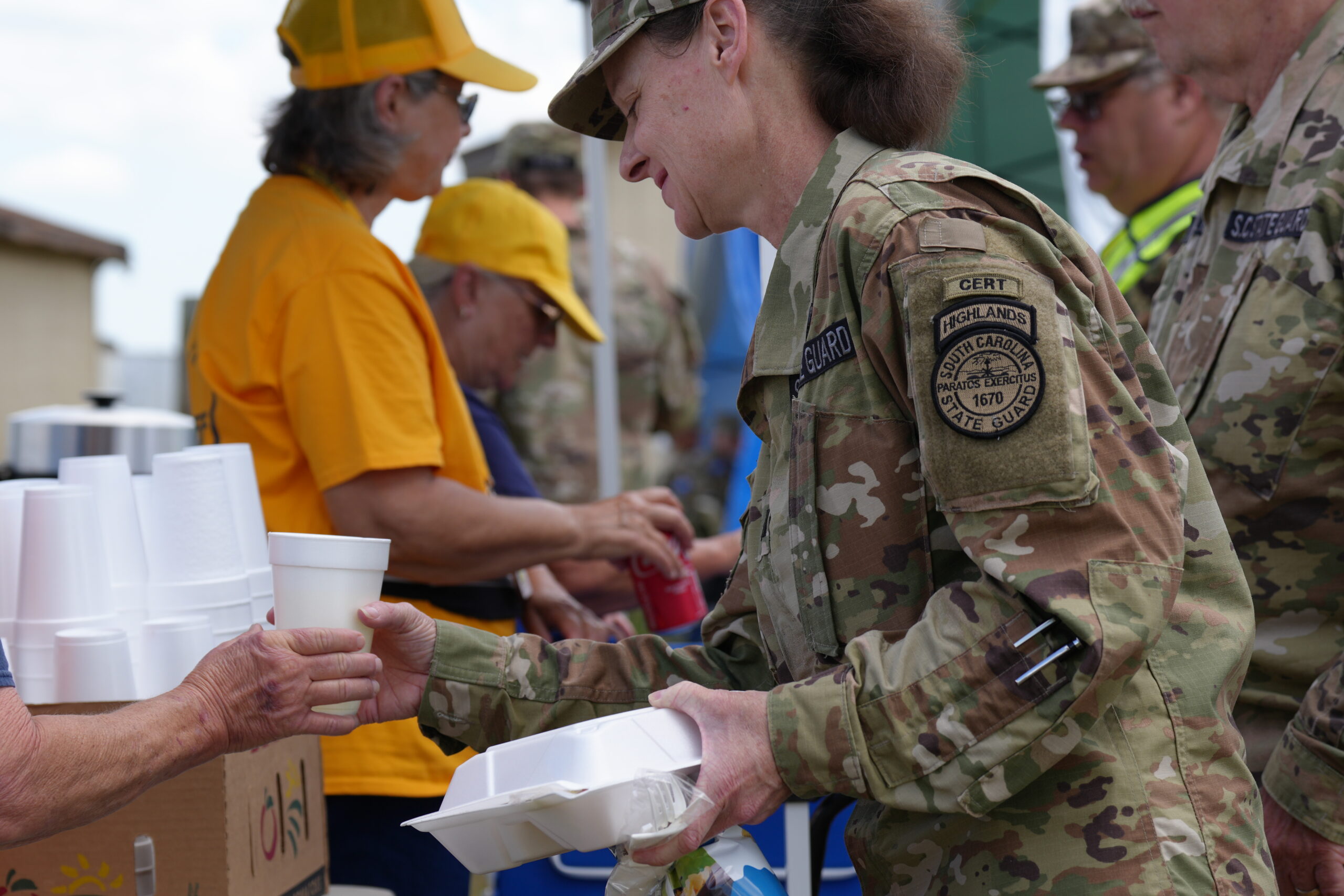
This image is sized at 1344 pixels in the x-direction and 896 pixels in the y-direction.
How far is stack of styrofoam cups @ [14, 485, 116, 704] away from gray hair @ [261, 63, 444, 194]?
1.10 metres

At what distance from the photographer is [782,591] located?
1.42 metres

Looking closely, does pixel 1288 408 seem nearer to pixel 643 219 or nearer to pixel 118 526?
pixel 118 526

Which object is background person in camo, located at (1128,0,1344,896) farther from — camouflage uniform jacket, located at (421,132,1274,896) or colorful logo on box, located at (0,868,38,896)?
colorful logo on box, located at (0,868,38,896)

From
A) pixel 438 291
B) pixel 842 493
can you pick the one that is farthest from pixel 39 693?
pixel 438 291

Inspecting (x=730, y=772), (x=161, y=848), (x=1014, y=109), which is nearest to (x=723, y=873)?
(x=730, y=772)

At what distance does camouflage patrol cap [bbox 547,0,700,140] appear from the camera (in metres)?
1.51

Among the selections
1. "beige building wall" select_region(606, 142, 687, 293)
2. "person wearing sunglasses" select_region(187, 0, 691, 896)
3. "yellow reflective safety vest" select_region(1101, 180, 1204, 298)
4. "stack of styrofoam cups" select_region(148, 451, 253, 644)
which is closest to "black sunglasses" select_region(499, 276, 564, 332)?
"person wearing sunglasses" select_region(187, 0, 691, 896)

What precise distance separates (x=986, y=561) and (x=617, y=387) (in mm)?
4350

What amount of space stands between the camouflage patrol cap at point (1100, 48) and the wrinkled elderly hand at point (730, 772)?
301 cm

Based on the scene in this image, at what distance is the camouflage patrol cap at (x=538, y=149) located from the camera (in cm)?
486

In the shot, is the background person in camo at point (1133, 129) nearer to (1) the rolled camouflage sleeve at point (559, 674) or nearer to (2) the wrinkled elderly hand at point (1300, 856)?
(2) the wrinkled elderly hand at point (1300, 856)

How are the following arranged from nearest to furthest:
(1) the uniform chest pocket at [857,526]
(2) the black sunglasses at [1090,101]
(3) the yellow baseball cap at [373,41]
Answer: (1) the uniform chest pocket at [857,526]
(3) the yellow baseball cap at [373,41]
(2) the black sunglasses at [1090,101]

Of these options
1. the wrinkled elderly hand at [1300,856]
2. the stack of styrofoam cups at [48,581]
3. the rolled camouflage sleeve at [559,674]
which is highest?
the stack of styrofoam cups at [48,581]

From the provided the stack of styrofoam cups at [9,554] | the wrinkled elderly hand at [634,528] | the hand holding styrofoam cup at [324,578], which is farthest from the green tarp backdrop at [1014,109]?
the stack of styrofoam cups at [9,554]
